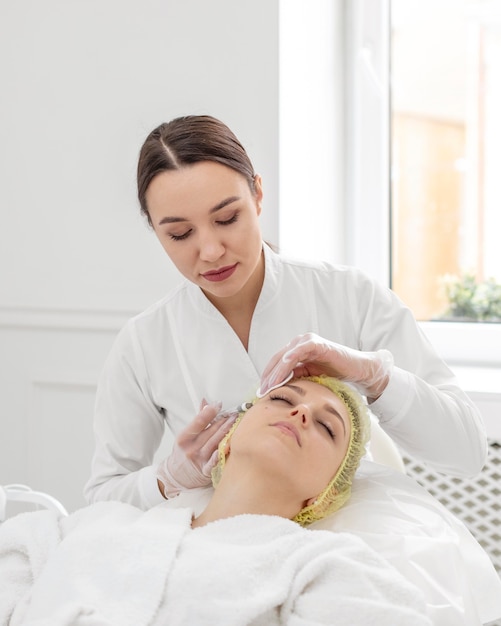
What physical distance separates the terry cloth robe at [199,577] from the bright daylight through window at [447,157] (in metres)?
1.54

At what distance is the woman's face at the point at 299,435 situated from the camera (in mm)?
1356

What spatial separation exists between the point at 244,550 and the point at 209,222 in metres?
0.56

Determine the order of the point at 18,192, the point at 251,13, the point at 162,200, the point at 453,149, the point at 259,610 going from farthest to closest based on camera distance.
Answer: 1. the point at 453,149
2. the point at 18,192
3. the point at 251,13
4. the point at 162,200
5. the point at 259,610

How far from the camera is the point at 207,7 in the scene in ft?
7.22

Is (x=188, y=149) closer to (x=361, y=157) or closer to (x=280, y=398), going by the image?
(x=280, y=398)

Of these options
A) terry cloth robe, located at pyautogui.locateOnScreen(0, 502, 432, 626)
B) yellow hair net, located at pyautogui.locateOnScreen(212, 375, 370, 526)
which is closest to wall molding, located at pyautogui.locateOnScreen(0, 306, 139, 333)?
yellow hair net, located at pyautogui.locateOnScreen(212, 375, 370, 526)

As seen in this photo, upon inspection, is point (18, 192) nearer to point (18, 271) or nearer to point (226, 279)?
point (18, 271)

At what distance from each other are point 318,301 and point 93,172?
992 millimetres

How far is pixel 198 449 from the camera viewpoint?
1.50m

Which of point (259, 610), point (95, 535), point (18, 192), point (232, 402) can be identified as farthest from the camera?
point (18, 192)

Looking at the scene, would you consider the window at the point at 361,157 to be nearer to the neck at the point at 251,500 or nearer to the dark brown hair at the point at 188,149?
the dark brown hair at the point at 188,149

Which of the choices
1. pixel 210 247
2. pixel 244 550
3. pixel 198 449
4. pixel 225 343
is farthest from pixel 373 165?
pixel 244 550

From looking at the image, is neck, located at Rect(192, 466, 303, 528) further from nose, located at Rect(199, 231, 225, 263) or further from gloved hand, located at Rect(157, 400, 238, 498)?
nose, located at Rect(199, 231, 225, 263)

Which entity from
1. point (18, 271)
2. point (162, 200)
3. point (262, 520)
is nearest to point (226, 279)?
point (162, 200)
